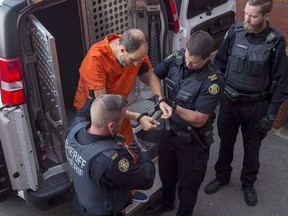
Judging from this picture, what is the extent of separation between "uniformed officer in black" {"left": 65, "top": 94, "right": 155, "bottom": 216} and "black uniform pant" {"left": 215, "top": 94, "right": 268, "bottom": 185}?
46.3 inches

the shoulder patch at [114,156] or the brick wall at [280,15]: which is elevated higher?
the shoulder patch at [114,156]

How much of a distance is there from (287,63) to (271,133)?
1.69 m

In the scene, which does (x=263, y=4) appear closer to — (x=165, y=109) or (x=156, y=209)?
(x=165, y=109)

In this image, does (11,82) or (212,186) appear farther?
(212,186)

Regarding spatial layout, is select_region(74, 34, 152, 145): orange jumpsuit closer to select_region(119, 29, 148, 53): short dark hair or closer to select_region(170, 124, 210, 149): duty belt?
select_region(119, 29, 148, 53): short dark hair

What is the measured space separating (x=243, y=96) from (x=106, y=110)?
1462mm

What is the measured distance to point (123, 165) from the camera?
2346 millimetres

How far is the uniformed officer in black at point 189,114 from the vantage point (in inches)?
111

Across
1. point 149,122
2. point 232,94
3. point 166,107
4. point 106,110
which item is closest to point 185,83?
point 166,107

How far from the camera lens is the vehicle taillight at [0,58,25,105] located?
2633 mm

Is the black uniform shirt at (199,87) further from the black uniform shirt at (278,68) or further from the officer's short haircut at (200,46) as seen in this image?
the black uniform shirt at (278,68)

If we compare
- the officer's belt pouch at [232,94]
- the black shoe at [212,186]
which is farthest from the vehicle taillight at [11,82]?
the black shoe at [212,186]

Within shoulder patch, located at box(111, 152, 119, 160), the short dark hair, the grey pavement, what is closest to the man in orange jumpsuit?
the short dark hair

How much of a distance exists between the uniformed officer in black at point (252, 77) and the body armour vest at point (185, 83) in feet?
1.62
